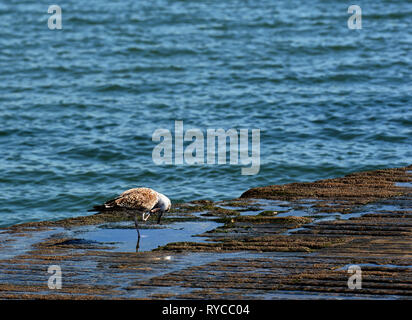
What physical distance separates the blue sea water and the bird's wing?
7.10m

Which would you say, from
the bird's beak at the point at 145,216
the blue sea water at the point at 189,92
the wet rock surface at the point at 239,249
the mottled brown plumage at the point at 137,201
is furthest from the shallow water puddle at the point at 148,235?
the blue sea water at the point at 189,92

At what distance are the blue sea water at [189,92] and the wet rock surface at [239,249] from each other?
634cm

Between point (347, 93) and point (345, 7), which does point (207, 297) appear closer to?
point (347, 93)

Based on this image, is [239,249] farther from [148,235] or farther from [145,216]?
[145,216]

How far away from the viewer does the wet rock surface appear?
8922 millimetres

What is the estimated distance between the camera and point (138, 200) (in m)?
11.8

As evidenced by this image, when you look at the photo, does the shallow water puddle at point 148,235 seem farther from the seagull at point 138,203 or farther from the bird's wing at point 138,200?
the bird's wing at point 138,200

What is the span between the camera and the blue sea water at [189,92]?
21203mm

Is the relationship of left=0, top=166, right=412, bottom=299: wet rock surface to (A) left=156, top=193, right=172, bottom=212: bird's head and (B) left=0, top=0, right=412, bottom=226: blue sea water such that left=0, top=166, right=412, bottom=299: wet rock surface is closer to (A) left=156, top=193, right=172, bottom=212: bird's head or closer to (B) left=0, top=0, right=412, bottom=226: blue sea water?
(A) left=156, top=193, right=172, bottom=212: bird's head

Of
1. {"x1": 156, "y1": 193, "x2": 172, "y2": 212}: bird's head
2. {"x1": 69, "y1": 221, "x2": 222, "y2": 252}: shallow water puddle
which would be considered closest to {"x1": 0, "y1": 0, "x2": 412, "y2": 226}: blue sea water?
{"x1": 69, "y1": 221, "x2": 222, "y2": 252}: shallow water puddle

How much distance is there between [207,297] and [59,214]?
10.8 m

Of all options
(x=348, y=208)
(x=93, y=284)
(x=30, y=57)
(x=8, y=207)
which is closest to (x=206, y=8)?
(x=30, y=57)

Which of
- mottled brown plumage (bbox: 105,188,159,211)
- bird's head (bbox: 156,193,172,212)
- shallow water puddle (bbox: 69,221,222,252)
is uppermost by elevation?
mottled brown plumage (bbox: 105,188,159,211)

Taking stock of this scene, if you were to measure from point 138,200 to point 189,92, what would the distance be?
17.9m
